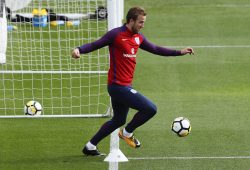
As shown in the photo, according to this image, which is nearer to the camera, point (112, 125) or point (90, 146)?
point (112, 125)

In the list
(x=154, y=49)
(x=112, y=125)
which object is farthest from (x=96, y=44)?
(x=112, y=125)

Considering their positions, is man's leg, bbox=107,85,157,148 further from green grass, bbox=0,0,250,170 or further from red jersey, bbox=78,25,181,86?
green grass, bbox=0,0,250,170

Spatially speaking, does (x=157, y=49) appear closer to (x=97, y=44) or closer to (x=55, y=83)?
(x=97, y=44)

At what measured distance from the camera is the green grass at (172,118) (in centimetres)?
1288

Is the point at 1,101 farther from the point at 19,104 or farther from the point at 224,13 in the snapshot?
the point at 224,13

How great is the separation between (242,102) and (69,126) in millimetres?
3767

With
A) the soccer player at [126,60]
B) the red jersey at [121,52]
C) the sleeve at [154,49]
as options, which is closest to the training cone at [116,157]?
the soccer player at [126,60]

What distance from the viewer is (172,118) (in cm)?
1571

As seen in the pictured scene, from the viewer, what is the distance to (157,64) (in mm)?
21422

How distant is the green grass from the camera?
12.9 meters

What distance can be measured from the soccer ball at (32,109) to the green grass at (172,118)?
200 millimetres

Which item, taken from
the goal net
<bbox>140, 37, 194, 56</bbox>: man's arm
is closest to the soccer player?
<bbox>140, 37, 194, 56</bbox>: man's arm

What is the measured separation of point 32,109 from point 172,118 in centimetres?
258

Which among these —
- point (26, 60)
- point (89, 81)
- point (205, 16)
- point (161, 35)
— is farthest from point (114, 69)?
point (205, 16)
